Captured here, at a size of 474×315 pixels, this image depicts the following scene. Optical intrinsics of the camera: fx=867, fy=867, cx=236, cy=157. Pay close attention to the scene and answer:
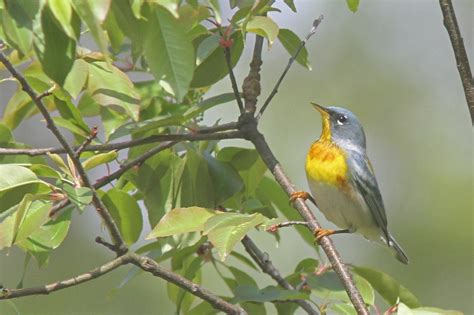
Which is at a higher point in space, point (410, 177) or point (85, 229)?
point (410, 177)

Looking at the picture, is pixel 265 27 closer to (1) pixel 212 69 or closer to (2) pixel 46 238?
(1) pixel 212 69

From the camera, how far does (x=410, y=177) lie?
509 centimetres

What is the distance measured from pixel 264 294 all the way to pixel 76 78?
25.5 inches

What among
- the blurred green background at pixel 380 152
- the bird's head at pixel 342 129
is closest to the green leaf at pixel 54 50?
the bird's head at pixel 342 129

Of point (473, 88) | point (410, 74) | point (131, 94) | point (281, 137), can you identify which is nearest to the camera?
point (473, 88)

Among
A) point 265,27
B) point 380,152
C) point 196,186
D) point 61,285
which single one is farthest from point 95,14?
point 380,152

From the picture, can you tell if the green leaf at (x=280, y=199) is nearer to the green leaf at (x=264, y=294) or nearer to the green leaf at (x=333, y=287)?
the green leaf at (x=333, y=287)

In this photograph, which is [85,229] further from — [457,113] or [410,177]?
[457,113]

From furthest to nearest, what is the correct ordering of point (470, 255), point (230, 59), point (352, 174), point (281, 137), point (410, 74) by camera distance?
point (410, 74) → point (281, 137) → point (470, 255) → point (352, 174) → point (230, 59)

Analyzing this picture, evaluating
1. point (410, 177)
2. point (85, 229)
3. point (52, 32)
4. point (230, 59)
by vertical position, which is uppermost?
point (52, 32)

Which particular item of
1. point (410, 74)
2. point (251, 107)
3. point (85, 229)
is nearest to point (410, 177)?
point (410, 74)

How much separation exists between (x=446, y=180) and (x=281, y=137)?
1.11 metres

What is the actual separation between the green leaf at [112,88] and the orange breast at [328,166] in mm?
899

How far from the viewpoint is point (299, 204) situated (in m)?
2.04
